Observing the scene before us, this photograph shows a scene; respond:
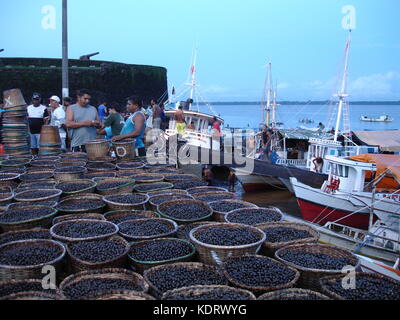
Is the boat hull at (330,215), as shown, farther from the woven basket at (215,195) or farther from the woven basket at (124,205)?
the woven basket at (124,205)

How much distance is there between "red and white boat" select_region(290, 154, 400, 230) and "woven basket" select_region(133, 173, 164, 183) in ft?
18.1

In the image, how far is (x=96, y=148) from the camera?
6.88 meters

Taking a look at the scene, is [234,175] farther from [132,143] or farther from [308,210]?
[132,143]

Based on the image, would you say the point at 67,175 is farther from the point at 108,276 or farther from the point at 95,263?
the point at 108,276

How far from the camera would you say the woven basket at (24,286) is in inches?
97.4

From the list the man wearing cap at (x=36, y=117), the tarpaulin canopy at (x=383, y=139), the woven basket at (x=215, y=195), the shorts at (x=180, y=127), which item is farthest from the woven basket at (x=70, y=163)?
the tarpaulin canopy at (x=383, y=139)

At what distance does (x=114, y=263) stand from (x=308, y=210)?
409 inches

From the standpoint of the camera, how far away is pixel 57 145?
25.2 ft

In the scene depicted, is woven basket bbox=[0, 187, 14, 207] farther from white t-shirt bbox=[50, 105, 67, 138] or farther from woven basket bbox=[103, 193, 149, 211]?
white t-shirt bbox=[50, 105, 67, 138]

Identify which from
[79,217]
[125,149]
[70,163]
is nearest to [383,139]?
[125,149]

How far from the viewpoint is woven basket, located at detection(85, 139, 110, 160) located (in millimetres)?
6840

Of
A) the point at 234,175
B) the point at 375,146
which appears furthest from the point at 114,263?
the point at 234,175

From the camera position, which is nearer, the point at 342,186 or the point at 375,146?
the point at 342,186

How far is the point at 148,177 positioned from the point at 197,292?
358cm
